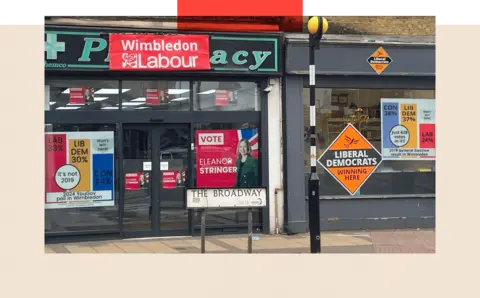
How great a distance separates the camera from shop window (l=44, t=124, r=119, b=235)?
480 inches

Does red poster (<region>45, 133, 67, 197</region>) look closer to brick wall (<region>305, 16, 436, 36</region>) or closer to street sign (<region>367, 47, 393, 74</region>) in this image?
brick wall (<region>305, 16, 436, 36</region>)

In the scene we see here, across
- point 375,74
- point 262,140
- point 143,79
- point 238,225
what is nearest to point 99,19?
point 143,79

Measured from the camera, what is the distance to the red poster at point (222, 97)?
13148mm

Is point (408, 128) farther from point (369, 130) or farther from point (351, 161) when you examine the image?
point (351, 161)

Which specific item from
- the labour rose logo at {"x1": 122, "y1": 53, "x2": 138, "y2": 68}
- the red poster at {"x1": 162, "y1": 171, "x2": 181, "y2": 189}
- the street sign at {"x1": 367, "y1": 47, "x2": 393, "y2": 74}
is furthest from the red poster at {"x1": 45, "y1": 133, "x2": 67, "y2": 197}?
the street sign at {"x1": 367, "y1": 47, "x2": 393, "y2": 74}

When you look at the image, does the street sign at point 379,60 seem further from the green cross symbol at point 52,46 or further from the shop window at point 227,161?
the green cross symbol at point 52,46

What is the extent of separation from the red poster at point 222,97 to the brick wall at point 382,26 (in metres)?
2.84

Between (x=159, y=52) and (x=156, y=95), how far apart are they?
37.7 inches

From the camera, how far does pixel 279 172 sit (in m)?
13.3

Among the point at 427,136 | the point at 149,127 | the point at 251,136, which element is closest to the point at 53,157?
the point at 149,127

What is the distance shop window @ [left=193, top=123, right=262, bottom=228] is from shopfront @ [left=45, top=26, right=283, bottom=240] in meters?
0.02

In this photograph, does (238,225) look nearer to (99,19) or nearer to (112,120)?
(112,120)

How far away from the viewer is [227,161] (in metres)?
13.1

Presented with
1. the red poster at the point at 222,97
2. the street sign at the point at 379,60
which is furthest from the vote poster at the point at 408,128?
the red poster at the point at 222,97
